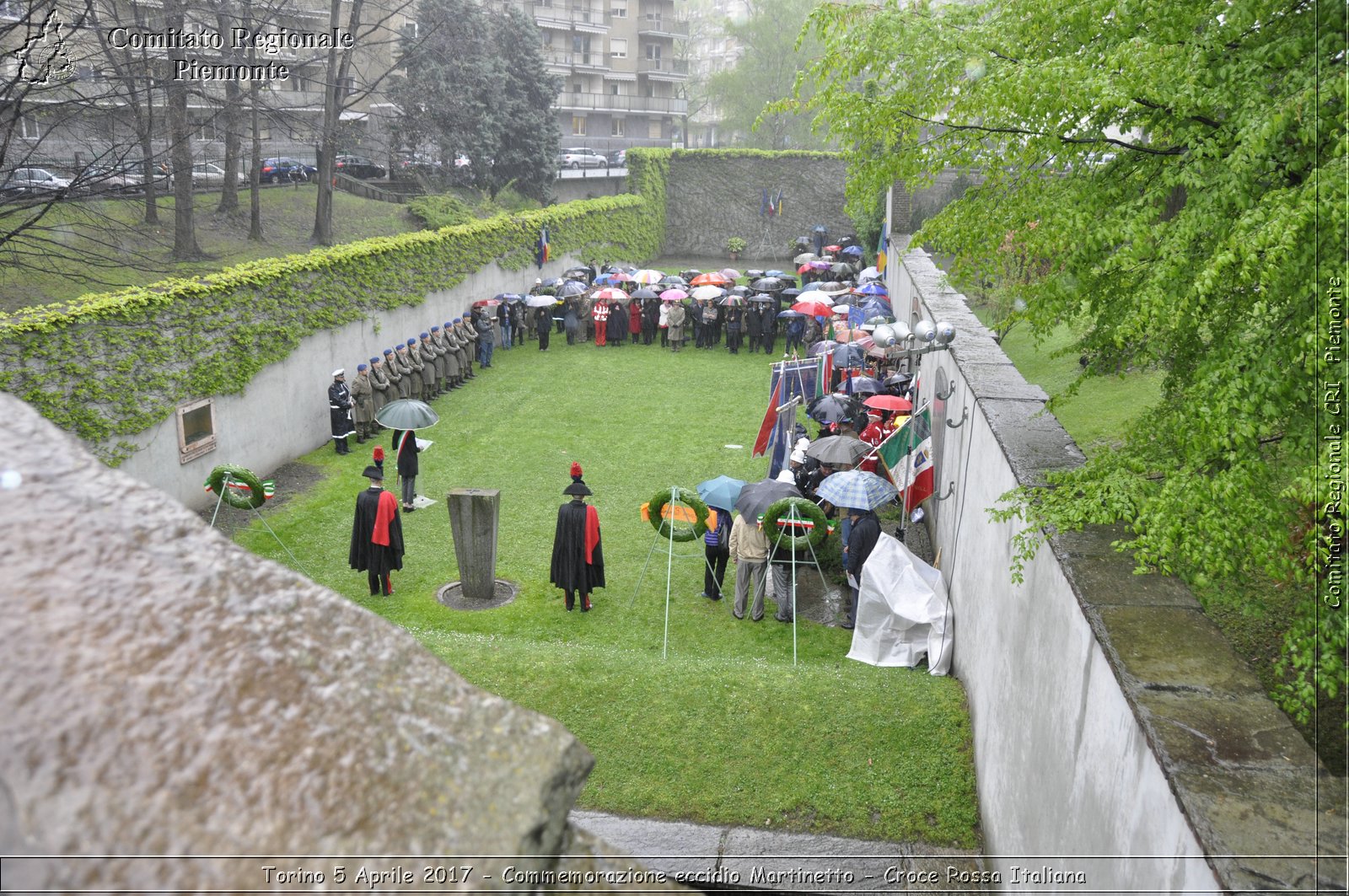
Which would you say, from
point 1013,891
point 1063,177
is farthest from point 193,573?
point 1063,177

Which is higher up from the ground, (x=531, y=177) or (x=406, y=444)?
Answer: (x=531, y=177)

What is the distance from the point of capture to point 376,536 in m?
11.3

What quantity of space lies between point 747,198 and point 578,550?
34637 millimetres

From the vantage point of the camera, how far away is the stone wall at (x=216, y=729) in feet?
7.11

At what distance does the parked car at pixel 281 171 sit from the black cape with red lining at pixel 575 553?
29700mm

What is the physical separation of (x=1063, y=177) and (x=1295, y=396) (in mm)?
2277

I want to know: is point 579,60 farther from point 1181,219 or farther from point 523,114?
point 1181,219

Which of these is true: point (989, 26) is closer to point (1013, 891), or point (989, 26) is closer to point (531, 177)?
point (1013, 891)

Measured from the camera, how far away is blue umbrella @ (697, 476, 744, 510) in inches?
447

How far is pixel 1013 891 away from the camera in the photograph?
5621 millimetres

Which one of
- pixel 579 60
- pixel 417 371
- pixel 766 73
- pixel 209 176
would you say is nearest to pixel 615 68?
pixel 579 60

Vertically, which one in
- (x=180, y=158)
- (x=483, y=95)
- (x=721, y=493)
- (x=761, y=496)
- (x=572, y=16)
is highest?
(x=572, y=16)

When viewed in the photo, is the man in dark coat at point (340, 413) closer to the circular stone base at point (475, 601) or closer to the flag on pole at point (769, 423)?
the circular stone base at point (475, 601)

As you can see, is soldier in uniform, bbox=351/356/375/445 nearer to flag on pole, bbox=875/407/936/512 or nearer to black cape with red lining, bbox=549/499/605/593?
black cape with red lining, bbox=549/499/605/593
